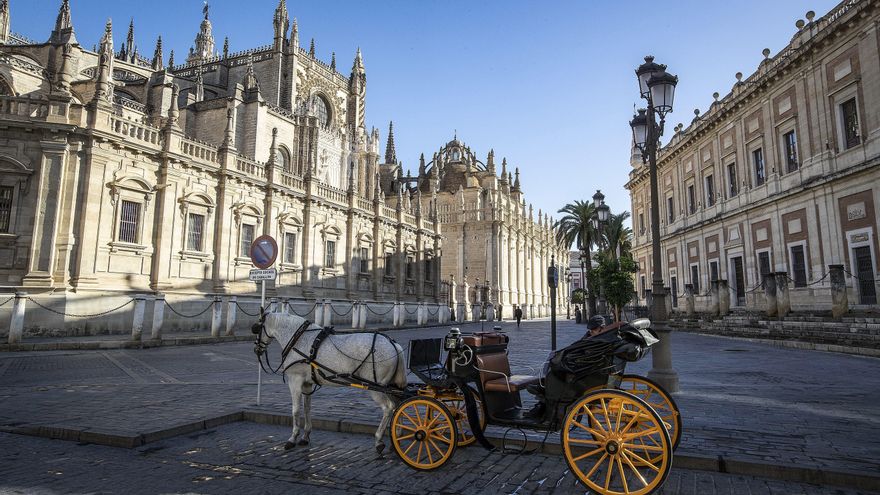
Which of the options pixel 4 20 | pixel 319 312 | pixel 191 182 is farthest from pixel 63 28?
pixel 319 312

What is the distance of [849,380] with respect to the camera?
8.77m

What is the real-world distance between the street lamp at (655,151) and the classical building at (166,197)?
1818cm

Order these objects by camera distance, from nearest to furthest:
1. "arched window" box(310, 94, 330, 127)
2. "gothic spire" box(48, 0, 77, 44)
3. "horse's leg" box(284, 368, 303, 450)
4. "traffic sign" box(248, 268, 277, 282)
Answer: "horse's leg" box(284, 368, 303, 450), "traffic sign" box(248, 268, 277, 282), "gothic spire" box(48, 0, 77, 44), "arched window" box(310, 94, 330, 127)

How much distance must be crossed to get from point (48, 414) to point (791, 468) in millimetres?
8340

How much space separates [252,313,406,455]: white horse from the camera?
4.92m

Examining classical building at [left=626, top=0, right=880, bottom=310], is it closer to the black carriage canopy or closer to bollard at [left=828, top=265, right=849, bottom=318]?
bollard at [left=828, top=265, right=849, bottom=318]

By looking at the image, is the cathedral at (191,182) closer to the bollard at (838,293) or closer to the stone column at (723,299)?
the stone column at (723,299)

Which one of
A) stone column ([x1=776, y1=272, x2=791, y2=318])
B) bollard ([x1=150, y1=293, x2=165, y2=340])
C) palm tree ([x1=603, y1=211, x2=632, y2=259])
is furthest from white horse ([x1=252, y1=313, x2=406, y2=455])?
palm tree ([x1=603, y1=211, x2=632, y2=259])

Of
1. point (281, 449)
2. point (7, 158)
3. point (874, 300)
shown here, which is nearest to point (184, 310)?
point (7, 158)

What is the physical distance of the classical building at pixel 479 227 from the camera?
57469 mm

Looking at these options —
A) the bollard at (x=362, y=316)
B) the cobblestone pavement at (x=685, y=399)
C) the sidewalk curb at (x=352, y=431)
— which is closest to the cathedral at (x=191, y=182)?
the bollard at (x=362, y=316)

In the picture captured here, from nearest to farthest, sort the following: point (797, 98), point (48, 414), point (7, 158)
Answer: point (48, 414) → point (7, 158) → point (797, 98)

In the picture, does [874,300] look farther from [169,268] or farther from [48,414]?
[169,268]

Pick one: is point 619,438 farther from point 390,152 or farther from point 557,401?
point 390,152
